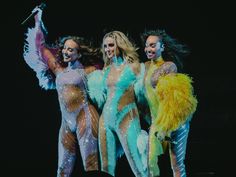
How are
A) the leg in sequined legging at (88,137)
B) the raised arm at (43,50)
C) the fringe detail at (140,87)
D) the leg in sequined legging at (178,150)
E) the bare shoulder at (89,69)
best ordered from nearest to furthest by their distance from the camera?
1. the leg in sequined legging at (178,150)
2. the fringe detail at (140,87)
3. the leg in sequined legging at (88,137)
4. the bare shoulder at (89,69)
5. the raised arm at (43,50)

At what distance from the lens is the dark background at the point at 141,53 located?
4.80m

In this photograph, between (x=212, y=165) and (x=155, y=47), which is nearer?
(x=155, y=47)

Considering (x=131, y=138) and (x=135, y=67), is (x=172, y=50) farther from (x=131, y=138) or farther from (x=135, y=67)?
(x=131, y=138)

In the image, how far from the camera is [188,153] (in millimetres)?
4965

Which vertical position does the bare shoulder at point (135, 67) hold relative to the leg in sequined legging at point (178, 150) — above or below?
above

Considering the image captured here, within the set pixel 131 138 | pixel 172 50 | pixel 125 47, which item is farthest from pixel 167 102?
pixel 125 47

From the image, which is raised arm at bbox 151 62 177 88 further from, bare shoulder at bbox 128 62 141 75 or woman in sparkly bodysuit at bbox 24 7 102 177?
woman in sparkly bodysuit at bbox 24 7 102 177

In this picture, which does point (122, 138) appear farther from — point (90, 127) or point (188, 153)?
point (188, 153)

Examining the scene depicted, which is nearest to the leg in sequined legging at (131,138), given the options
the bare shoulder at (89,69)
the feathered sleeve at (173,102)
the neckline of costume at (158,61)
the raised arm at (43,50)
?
the feathered sleeve at (173,102)

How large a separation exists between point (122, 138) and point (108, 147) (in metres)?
0.14

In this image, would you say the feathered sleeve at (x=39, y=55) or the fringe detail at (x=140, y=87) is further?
the feathered sleeve at (x=39, y=55)

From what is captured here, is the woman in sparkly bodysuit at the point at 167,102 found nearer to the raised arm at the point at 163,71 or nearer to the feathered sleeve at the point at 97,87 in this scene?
the raised arm at the point at 163,71

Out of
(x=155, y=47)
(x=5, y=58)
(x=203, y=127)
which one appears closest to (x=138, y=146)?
(x=155, y=47)

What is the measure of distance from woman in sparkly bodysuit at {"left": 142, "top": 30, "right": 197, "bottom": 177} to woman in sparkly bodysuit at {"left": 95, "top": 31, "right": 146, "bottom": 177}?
0.42 feet
